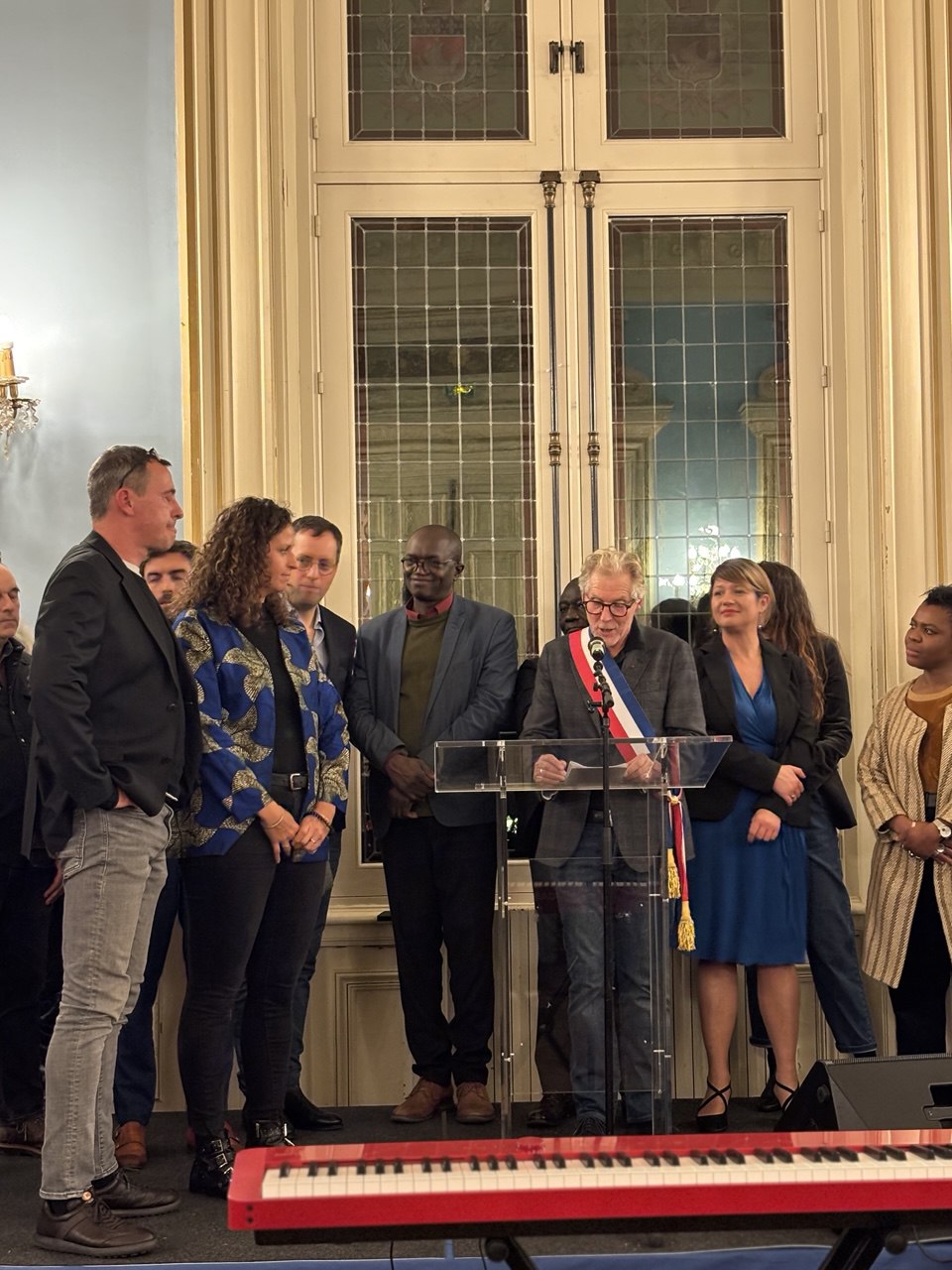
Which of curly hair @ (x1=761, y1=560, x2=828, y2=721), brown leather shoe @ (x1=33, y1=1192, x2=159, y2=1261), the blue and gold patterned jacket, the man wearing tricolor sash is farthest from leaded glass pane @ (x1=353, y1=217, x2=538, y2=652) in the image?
brown leather shoe @ (x1=33, y1=1192, x2=159, y2=1261)

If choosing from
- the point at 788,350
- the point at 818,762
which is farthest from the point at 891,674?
the point at 788,350

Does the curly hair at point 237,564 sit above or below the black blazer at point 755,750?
above

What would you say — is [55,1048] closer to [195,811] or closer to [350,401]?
[195,811]

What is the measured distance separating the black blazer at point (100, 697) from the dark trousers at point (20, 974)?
2.21 ft

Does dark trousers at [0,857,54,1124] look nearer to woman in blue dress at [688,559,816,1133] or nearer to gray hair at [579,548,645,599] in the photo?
gray hair at [579,548,645,599]

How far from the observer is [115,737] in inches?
129

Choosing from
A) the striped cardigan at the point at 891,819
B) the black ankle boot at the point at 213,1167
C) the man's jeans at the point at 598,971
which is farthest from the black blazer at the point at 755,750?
the black ankle boot at the point at 213,1167

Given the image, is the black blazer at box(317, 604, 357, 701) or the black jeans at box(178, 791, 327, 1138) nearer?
the black jeans at box(178, 791, 327, 1138)

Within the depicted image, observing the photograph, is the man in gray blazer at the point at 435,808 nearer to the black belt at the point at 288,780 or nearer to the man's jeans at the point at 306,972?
the man's jeans at the point at 306,972

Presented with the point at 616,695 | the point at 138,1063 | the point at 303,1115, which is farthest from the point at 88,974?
the point at 616,695

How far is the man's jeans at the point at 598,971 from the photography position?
357 centimetres

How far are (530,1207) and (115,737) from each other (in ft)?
5.23

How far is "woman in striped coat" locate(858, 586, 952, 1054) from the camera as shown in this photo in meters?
4.32

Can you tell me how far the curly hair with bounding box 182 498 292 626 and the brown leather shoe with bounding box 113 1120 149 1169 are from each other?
139 cm
